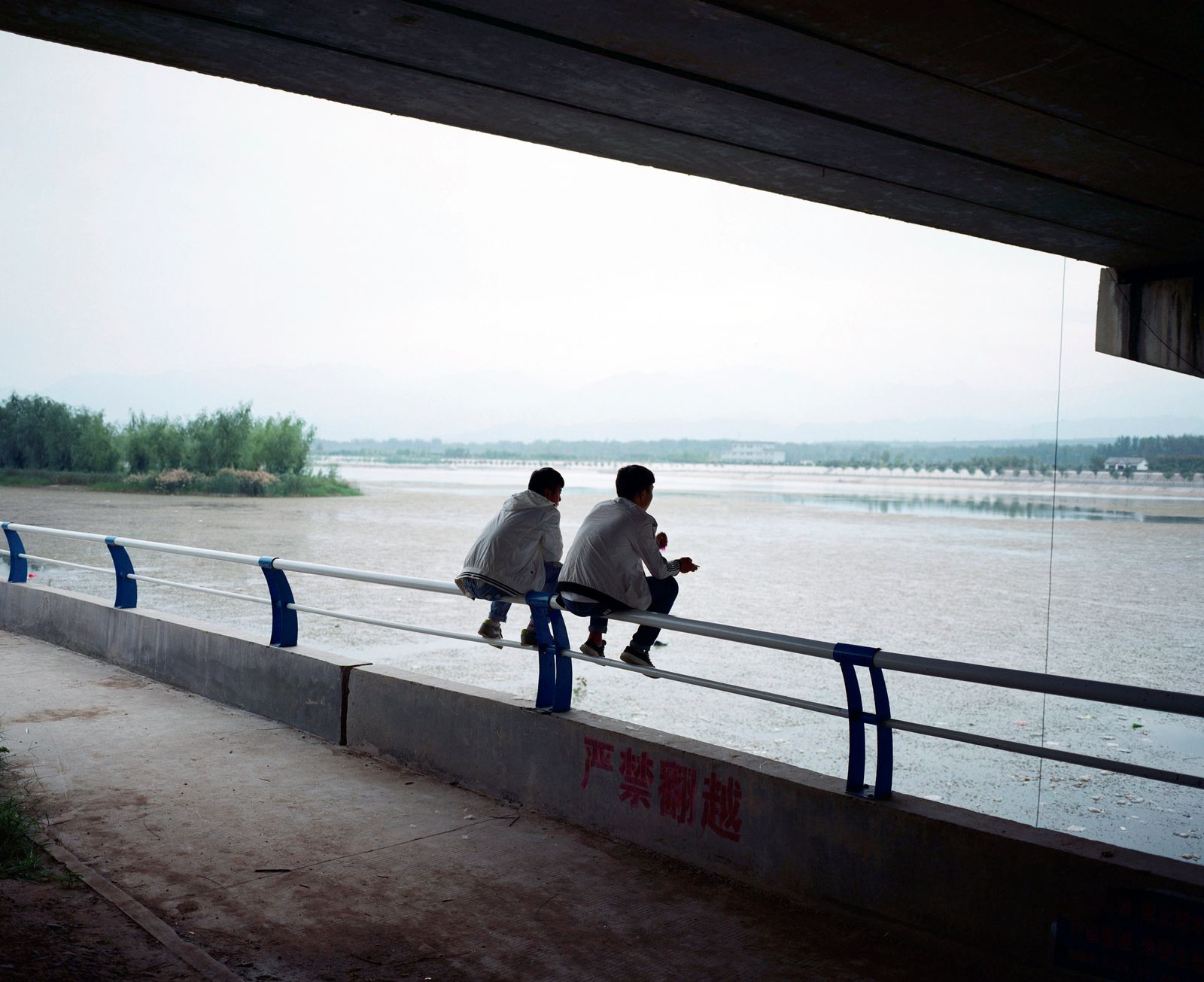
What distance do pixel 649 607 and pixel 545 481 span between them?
4.05ft

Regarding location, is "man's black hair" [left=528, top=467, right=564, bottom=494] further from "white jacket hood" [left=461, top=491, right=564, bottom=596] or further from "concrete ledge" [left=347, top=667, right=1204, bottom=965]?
"concrete ledge" [left=347, top=667, right=1204, bottom=965]

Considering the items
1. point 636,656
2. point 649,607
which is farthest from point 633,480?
point 636,656

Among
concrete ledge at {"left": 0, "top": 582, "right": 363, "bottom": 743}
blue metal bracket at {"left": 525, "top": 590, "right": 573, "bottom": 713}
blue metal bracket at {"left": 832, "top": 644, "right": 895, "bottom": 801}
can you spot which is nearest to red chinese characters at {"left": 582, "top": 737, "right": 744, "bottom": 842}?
blue metal bracket at {"left": 525, "top": 590, "right": 573, "bottom": 713}

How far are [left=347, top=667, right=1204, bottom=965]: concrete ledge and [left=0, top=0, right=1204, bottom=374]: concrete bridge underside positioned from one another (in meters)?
3.53

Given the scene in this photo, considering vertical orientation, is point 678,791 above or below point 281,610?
below

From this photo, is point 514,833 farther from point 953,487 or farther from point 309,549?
point 953,487

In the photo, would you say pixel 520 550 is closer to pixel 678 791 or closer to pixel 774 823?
pixel 678 791

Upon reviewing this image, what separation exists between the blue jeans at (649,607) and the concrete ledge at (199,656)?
2.05 meters

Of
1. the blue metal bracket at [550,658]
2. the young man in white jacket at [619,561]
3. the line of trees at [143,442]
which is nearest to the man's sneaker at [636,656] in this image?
the young man in white jacket at [619,561]

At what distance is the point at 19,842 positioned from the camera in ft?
16.7

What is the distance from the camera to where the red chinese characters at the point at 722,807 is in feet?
17.0

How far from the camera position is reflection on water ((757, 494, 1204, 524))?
6569 centimetres

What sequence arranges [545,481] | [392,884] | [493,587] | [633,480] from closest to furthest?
1. [392,884]
2. [633,480]
3. [493,587]
4. [545,481]

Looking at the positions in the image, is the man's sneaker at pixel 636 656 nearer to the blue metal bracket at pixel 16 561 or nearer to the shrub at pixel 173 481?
the blue metal bracket at pixel 16 561
